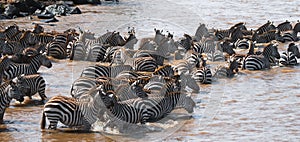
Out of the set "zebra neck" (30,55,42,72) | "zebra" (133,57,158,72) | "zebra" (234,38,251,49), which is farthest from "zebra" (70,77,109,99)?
"zebra" (234,38,251,49)

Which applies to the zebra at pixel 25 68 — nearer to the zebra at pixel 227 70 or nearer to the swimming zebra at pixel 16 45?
the swimming zebra at pixel 16 45

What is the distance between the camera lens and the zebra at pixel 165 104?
486 inches

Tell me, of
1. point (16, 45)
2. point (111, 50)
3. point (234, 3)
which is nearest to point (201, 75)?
point (111, 50)

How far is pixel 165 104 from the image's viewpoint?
12.6 meters

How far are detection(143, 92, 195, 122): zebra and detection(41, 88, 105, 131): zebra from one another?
3.72ft

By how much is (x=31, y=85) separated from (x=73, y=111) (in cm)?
264

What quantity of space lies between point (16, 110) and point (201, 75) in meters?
5.34

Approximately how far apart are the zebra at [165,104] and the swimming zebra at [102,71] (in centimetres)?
306

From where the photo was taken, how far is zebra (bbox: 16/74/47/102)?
13.5m

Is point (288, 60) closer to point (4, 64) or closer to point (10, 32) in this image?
point (4, 64)

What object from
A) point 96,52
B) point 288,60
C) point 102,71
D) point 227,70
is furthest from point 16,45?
point 288,60

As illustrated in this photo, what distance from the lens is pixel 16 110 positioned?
13117mm

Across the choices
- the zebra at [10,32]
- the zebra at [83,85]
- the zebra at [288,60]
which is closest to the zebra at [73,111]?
the zebra at [83,85]

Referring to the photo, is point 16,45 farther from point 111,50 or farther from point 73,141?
point 73,141
